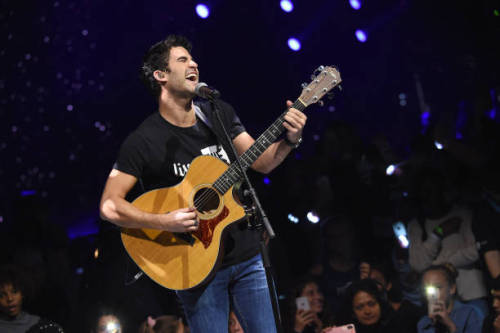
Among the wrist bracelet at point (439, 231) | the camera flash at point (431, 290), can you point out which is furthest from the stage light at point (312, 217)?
the camera flash at point (431, 290)

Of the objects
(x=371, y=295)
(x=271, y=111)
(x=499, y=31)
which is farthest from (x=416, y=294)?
(x=499, y=31)

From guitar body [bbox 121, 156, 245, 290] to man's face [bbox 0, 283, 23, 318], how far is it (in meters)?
2.29

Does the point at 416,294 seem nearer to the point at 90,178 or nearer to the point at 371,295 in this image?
the point at 371,295

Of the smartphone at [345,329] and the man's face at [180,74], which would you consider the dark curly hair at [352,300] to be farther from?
the man's face at [180,74]

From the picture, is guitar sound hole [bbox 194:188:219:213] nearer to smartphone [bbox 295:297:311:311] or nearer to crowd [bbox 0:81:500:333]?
crowd [bbox 0:81:500:333]

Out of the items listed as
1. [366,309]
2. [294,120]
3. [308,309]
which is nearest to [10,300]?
[308,309]

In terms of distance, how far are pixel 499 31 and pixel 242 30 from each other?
2772mm

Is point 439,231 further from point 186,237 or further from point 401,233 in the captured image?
point 186,237

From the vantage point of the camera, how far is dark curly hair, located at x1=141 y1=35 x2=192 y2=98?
3.05m

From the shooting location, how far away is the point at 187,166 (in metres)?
2.86

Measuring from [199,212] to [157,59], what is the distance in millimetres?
933

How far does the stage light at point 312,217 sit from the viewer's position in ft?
17.9

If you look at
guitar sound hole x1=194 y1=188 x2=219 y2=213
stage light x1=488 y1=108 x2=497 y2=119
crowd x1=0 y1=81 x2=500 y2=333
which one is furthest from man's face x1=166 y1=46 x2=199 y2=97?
stage light x1=488 y1=108 x2=497 y2=119

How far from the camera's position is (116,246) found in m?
5.34
